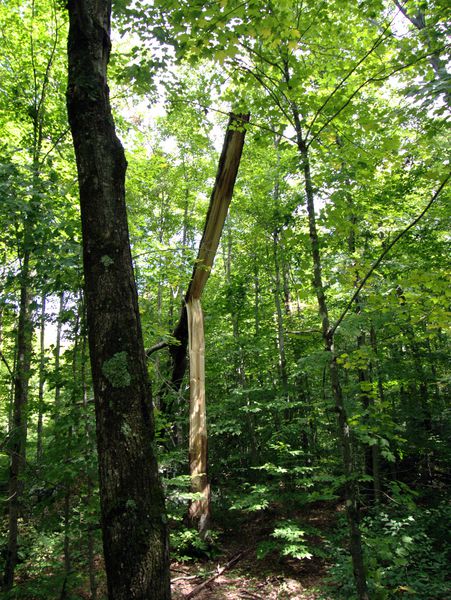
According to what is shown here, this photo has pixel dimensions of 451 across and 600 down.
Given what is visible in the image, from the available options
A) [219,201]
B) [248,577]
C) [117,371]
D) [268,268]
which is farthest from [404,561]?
[268,268]

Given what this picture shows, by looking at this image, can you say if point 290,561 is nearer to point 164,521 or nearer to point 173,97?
point 164,521

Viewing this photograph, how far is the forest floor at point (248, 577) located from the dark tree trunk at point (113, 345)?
432 centimetres

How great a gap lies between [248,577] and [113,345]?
5.98 meters

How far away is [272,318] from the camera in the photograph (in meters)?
11.6

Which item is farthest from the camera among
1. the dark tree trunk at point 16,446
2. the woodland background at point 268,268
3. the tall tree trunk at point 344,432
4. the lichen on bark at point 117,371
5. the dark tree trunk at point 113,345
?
the dark tree trunk at point 16,446

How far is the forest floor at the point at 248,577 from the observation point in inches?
208

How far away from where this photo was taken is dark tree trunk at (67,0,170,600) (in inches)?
59.8

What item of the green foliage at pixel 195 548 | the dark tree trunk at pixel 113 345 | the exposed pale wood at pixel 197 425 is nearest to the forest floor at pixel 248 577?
the green foliage at pixel 195 548

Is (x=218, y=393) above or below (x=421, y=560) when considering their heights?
above

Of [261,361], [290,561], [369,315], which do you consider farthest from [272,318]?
[290,561]

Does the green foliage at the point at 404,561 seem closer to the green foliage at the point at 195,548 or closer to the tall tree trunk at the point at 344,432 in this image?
the tall tree trunk at the point at 344,432

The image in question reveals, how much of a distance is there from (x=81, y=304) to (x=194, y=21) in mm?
2677

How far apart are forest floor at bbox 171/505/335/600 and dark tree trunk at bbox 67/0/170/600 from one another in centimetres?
432

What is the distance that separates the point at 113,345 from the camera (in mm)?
1755
